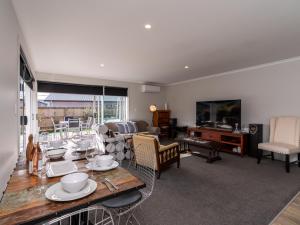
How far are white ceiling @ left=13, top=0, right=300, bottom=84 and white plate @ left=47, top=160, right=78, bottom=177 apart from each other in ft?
5.67

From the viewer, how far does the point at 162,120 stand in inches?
283

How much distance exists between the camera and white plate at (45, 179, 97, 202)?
39.2 inches

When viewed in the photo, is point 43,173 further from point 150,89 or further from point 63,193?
point 150,89

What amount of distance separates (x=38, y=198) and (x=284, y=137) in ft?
15.2

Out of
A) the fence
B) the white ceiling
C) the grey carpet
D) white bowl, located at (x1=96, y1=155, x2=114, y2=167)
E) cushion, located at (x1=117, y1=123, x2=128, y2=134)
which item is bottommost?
the grey carpet

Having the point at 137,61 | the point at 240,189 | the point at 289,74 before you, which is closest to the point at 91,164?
the point at 240,189

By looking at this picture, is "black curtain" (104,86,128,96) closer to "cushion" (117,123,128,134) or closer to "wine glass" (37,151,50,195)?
"cushion" (117,123,128,134)

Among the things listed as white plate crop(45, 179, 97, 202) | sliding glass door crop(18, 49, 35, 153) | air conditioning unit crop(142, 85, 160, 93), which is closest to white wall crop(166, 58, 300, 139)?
air conditioning unit crop(142, 85, 160, 93)

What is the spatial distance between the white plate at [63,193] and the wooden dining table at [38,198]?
0.02 metres

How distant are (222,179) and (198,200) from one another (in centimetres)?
92

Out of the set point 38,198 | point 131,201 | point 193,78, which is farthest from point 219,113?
point 38,198

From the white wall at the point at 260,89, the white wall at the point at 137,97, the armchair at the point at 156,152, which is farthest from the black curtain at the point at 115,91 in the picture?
the armchair at the point at 156,152

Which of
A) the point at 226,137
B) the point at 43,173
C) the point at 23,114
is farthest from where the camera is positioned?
the point at 226,137

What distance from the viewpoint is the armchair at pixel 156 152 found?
307 cm
